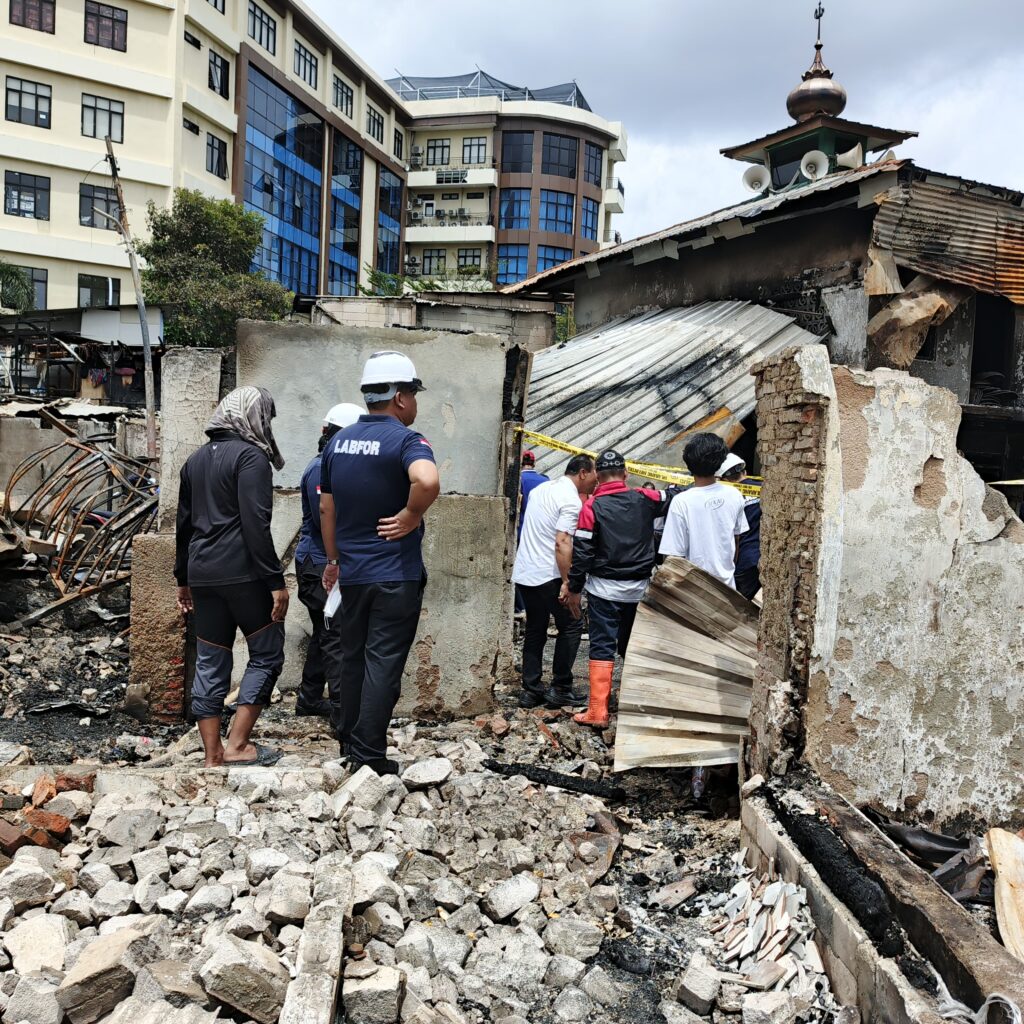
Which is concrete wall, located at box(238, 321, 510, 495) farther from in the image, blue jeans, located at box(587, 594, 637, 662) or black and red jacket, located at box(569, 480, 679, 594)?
blue jeans, located at box(587, 594, 637, 662)

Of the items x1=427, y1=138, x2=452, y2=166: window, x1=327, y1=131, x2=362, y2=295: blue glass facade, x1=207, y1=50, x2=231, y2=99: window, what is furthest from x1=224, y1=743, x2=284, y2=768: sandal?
x1=427, y1=138, x2=452, y2=166: window

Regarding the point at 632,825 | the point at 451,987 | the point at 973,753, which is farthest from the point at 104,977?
the point at 973,753

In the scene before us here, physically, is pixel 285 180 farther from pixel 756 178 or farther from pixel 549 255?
pixel 756 178

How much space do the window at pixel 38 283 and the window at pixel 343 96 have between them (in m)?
18.7

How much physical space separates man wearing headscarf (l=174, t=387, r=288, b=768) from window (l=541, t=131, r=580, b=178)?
165 ft

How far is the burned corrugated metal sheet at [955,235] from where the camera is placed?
10641 mm

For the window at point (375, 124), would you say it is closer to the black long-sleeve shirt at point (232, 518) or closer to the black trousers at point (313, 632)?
the black trousers at point (313, 632)

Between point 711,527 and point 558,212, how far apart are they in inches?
1933

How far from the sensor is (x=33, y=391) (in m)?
26.3

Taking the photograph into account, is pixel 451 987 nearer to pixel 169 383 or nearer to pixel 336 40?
pixel 169 383

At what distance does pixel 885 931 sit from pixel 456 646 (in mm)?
3506

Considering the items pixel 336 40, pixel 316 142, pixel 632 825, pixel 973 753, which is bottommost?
pixel 632 825

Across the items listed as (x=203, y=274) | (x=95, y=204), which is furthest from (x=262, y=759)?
(x=95, y=204)

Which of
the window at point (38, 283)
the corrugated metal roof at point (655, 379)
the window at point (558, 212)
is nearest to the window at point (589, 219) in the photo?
the window at point (558, 212)
